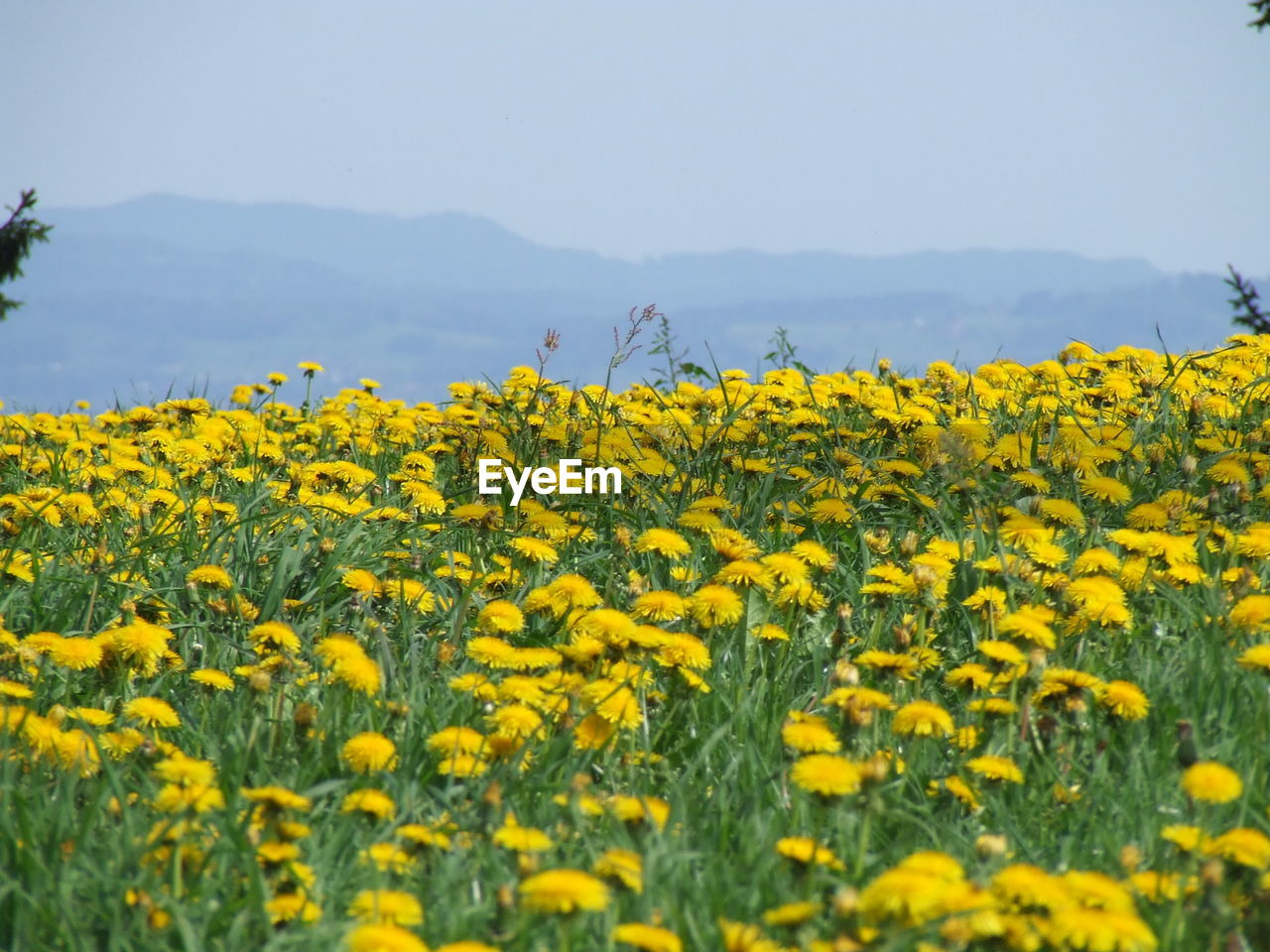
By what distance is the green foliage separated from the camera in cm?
1289

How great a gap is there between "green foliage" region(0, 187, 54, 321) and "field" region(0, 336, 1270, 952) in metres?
9.21

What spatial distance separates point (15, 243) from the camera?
13148mm

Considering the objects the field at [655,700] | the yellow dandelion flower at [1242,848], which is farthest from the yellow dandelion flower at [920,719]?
the yellow dandelion flower at [1242,848]

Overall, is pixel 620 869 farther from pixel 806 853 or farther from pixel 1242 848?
pixel 1242 848

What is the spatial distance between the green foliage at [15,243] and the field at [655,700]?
921 centimetres

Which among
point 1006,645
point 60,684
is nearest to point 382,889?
point 1006,645

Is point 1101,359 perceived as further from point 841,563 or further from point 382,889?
point 382,889

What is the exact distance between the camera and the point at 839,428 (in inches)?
208

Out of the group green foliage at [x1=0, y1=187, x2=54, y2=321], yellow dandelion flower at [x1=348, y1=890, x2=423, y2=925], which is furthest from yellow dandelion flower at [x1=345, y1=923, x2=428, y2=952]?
green foliage at [x1=0, y1=187, x2=54, y2=321]

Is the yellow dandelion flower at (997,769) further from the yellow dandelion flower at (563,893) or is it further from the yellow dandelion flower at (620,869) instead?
the yellow dandelion flower at (563,893)

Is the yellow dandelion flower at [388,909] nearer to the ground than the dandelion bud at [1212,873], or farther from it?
nearer to the ground

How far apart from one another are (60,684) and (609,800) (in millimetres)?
1595

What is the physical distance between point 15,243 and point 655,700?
41.4 ft

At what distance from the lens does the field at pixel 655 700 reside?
1.89 metres
